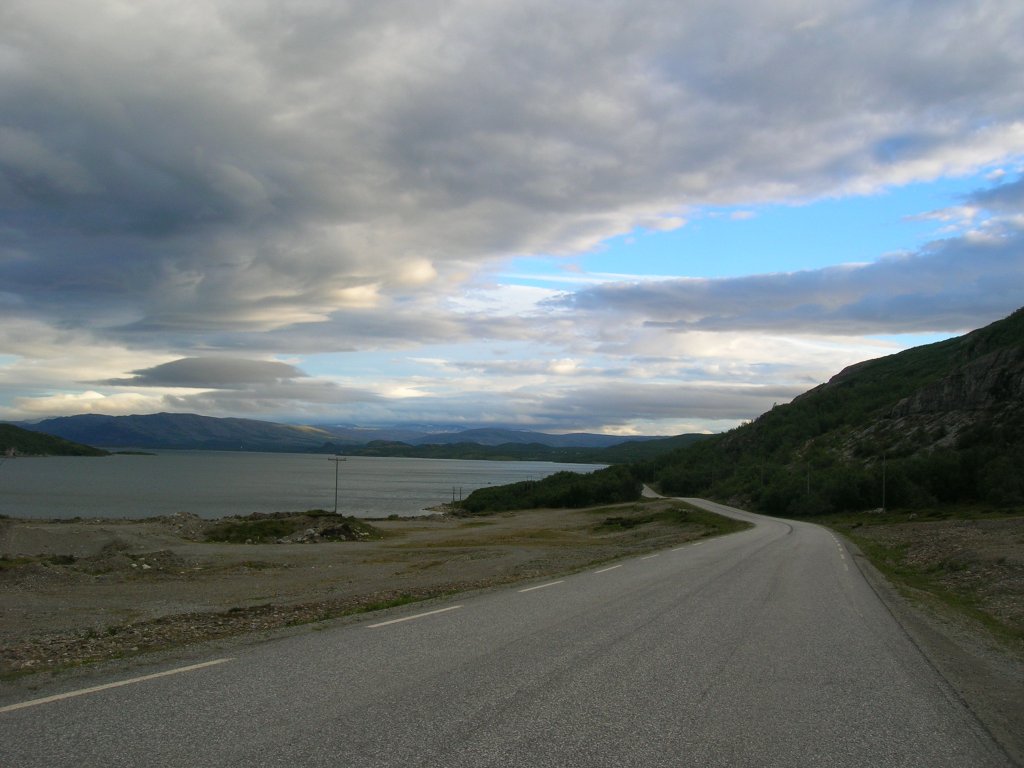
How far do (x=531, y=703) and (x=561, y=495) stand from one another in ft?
355

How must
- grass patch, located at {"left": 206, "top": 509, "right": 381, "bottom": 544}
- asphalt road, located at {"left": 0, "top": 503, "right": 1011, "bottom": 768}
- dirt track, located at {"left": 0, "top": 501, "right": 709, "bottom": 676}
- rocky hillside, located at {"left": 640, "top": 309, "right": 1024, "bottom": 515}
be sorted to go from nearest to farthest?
asphalt road, located at {"left": 0, "top": 503, "right": 1011, "bottom": 768}, dirt track, located at {"left": 0, "top": 501, "right": 709, "bottom": 676}, grass patch, located at {"left": 206, "top": 509, "right": 381, "bottom": 544}, rocky hillside, located at {"left": 640, "top": 309, "right": 1024, "bottom": 515}

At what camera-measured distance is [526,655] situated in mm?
8852

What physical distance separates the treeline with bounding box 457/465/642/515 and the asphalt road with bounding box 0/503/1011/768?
98181 mm

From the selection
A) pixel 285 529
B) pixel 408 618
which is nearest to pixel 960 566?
pixel 408 618

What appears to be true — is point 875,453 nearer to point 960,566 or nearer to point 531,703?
point 960,566

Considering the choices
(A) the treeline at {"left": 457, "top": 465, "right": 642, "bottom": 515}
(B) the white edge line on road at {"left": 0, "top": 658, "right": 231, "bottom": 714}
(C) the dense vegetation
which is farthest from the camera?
(A) the treeline at {"left": 457, "top": 465, "right": 642, "bottom": 515}

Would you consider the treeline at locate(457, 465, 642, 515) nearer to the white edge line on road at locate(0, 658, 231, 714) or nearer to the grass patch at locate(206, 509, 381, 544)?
the grass patch at locate(206, 509, 381, 544)

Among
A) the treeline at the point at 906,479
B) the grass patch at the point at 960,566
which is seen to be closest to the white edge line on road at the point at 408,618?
the grass patch at the point at 960,566

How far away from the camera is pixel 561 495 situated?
374 feet

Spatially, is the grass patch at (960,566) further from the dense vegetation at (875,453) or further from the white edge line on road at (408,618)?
the dense vegetation at (875,453)

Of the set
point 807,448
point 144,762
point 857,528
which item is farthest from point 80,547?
point 807,448

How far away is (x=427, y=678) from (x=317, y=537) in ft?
152

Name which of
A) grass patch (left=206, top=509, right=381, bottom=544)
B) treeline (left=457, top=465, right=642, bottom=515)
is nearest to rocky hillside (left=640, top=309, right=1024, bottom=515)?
treeline (left=457, top=465, right=642, bottom=515)

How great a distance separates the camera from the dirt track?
12594mm
